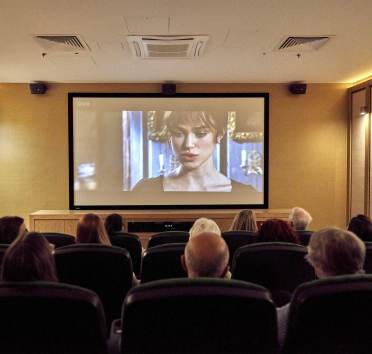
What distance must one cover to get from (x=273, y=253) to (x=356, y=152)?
5167 millimetres

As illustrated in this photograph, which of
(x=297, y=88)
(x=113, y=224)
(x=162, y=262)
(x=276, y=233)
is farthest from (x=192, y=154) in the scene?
(x=162, y=262)

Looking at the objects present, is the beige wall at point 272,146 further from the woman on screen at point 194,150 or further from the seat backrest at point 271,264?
the seat backrest at point 271,264

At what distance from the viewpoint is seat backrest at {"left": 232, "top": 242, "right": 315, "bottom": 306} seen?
253 cm

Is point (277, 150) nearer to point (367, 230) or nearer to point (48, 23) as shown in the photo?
point (367, 230)

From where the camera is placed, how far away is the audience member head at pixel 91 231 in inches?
129

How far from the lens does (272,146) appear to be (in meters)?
7.34

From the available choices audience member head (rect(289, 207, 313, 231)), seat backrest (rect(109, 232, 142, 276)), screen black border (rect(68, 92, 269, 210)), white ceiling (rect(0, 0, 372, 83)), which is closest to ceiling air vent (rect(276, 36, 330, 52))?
white ceiling (rect(0, 0, 372, 83))

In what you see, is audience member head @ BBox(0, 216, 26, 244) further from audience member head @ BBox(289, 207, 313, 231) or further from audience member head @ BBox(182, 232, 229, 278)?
audience member head @ BBox(289, 207, 313, 231)

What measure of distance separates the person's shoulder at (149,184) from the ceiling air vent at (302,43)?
3.25m

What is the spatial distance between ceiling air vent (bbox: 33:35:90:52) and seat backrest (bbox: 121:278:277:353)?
3851mm

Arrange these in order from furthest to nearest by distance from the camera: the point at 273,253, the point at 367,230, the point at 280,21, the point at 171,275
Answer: the point at 280,21 → the point at 367,230 → the point at 171,275 → the point at 273,253

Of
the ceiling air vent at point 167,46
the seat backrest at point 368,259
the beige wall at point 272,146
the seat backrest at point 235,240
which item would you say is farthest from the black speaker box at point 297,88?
the seat backrest at point 368,259

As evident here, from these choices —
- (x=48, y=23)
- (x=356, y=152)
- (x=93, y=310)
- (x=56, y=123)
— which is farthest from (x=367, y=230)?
(x=56, y=123)

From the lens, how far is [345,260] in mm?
1846
